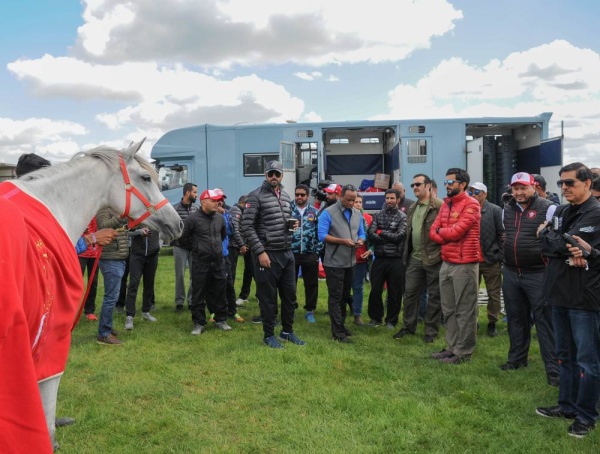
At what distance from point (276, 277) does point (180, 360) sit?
1480 millimetres

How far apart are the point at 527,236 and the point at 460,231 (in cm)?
69

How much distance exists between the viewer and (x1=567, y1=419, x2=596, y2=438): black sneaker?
11.6 ft

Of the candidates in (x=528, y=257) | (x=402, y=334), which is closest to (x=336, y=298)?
(x=402, y=334)

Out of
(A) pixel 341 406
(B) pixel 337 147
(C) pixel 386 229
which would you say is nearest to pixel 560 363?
(A) pixel 341 406

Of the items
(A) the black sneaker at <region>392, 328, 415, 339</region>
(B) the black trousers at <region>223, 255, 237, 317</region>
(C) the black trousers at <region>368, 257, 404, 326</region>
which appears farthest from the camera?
(B) the black trousers at <region>223, 255, 237, 317</region>

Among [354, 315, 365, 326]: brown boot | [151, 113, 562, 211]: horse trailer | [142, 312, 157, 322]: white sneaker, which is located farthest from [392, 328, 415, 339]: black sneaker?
[151, 113, 562, 211]: horse trailer

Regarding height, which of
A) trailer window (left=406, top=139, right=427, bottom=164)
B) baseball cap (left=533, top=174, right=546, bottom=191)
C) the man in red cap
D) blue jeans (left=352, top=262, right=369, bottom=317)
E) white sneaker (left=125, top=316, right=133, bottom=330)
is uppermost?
trailer window (left=406, top=139, right=427, bottom=164)

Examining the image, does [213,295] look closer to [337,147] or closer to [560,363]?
[560,363]

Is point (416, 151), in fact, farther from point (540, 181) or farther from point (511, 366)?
point (511, 366)

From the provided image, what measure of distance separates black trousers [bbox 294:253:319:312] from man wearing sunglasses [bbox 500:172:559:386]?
2880 millimetres

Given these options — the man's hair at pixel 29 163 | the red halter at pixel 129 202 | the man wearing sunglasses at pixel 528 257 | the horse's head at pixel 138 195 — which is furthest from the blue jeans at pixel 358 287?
the man's hair at pixel 29 163

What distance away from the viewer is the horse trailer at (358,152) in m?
12.9

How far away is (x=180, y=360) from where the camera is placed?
5480 millimetres

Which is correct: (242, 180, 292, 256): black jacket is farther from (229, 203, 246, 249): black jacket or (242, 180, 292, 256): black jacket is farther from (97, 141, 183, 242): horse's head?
(97, 141, 183, 242): horse's head
